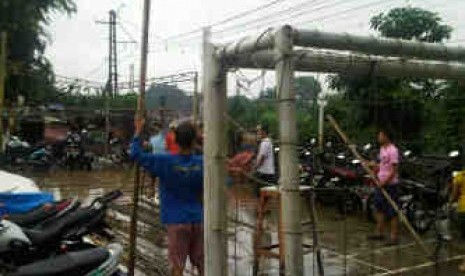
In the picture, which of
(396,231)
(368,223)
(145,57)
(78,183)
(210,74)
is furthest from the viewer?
(78,183)

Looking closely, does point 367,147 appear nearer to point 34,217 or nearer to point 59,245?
point 34,217

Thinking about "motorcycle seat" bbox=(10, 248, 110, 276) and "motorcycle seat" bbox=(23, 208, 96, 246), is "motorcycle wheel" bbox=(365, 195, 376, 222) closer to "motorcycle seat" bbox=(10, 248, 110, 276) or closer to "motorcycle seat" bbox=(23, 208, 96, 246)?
"motorcycle seat" bbox=(23, 208, 96, 246)

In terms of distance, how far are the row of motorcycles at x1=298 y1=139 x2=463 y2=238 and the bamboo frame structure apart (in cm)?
317

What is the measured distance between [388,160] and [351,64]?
12.9ft

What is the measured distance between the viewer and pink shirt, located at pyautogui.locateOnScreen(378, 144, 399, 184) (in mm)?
8219

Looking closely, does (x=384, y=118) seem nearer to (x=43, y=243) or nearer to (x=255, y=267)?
(x=255, y=267)

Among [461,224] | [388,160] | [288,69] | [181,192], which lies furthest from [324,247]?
[288,69]

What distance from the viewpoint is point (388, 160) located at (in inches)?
325

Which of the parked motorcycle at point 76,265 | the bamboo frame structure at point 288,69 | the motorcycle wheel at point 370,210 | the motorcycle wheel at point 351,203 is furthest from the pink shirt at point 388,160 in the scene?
the parked motorcycle at point 76,265

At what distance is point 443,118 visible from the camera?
34.2ft

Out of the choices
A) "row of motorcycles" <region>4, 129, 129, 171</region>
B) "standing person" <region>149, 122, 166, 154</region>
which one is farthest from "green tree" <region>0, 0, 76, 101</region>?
"standing person" <region>149, 122, 166, 154</region>

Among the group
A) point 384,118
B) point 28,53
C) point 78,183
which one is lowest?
point 78,183

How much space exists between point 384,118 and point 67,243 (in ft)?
A: 17.8

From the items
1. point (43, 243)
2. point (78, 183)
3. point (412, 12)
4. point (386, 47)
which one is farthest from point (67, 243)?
point (78, 183)
